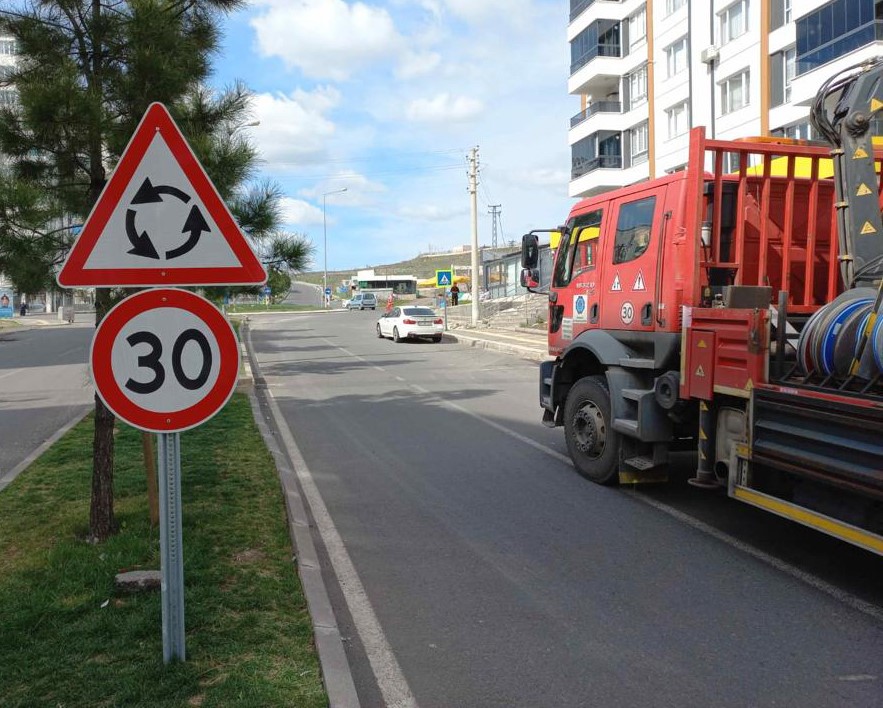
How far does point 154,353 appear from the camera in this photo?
344 cm

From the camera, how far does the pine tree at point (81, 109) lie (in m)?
5.30

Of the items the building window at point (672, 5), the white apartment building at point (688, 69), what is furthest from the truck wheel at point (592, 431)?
the building window at point (672, 5)

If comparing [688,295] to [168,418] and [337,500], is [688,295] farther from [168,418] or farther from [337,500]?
[168,418]

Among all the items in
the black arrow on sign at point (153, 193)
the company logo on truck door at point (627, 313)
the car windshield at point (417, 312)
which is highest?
the black arrow on sign at point (153, 193)

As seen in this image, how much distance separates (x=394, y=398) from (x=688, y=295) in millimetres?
8782

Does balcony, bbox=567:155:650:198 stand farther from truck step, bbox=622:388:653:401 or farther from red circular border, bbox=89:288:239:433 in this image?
red circular border, bbox=89:288:239:433

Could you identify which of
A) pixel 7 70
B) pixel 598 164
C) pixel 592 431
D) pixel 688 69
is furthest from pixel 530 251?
pixel 598 164

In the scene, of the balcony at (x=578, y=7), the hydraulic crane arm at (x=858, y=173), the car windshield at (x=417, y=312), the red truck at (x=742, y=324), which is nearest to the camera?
the red truck at (x=742, y=324)

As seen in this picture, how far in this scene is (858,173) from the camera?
5.53m

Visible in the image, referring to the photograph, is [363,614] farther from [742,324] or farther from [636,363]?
[636,363]

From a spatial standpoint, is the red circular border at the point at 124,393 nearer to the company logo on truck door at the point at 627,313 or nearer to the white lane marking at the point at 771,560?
the white lane marking at the point at 771,560

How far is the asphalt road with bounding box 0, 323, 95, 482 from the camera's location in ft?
33.4

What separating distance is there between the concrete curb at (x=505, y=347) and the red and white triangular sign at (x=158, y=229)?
17.4 metres

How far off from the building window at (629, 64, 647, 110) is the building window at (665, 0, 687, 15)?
9.08ft
